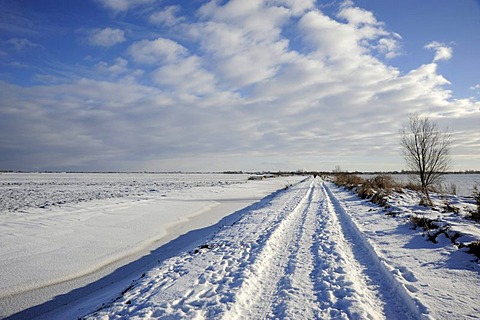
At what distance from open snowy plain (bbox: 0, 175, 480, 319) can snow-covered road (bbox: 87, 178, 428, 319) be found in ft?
0.07

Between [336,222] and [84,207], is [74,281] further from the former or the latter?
[84,207]

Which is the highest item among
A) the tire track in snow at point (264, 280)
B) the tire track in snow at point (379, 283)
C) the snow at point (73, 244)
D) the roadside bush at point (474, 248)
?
the roadside bush at point (474, 248)

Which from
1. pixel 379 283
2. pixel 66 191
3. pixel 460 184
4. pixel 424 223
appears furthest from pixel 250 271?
pixel 460 184

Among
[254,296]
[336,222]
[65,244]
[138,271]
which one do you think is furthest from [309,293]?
[65,244]

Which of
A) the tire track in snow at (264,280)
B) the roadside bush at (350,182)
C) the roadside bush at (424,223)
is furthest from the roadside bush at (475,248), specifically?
the roadside bush at (350,182)

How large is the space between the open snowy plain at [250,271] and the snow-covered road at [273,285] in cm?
2

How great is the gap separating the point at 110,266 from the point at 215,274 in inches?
130

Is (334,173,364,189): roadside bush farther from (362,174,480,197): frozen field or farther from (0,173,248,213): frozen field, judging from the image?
(0,173,248,213): frozen field

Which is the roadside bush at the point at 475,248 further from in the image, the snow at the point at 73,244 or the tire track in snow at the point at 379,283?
the snow at the point at 73,244

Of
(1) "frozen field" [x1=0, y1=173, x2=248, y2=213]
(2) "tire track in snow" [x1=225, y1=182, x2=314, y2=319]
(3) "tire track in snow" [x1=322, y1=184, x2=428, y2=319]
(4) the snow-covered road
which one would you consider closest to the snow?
(4) the snow-covered road

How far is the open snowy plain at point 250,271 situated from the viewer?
4242 mm

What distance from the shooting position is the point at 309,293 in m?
4.66

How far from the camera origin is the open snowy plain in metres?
4.24

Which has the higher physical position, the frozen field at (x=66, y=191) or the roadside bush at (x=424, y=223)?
the roadside bush at (x=424, y=223)
